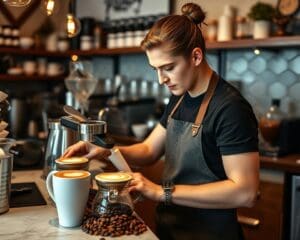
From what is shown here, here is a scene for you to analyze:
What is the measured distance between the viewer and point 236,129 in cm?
134

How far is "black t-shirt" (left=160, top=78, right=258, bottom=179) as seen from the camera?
52.3 inches

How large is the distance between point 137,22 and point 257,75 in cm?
109

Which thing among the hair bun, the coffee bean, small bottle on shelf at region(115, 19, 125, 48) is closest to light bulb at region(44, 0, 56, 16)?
the hair bun

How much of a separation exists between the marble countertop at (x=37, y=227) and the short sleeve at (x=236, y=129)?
0.37 metres

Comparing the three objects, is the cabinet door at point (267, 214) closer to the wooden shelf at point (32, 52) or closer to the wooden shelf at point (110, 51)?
the wooden shelf at point (110, 51)

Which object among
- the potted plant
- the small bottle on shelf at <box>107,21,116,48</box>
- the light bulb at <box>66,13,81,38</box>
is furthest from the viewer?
the small bottle on shelf at <box>107,21,116,48</box>

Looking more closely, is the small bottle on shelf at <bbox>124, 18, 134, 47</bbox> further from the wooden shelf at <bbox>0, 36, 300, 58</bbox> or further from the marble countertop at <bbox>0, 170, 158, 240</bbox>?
the marble countertop at <bbox>0, 170, 158, 240</bbox>

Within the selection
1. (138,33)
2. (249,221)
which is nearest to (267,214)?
(249,221)

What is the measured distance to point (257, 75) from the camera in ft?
9.40

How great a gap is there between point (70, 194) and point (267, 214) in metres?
1.41

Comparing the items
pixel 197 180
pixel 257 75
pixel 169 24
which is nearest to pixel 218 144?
pixel 197 180

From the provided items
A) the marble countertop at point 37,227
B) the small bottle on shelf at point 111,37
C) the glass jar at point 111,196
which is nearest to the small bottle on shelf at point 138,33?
the small bottle on shelf at point 111,37

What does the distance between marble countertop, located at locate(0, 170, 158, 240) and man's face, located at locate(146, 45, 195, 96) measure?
0.50 meters

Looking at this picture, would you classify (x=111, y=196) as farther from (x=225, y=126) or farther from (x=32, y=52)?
(x=32, y=52)
